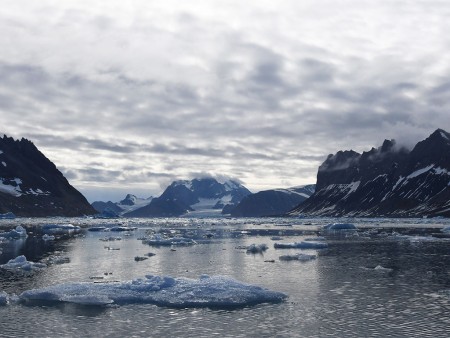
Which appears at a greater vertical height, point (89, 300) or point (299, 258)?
point (299, 258)

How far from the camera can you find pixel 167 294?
34000 mm

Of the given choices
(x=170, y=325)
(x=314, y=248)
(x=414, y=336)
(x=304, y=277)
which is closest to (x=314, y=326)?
(x=414, y=336)

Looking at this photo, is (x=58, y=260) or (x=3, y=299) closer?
(x=3, y=299)

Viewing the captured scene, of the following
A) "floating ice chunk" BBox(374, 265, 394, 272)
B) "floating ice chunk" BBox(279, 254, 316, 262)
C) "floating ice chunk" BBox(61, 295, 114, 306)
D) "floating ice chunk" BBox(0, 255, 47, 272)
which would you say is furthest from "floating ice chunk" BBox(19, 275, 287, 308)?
"floating ice chunk" BBox(279, 254, 316, 262)

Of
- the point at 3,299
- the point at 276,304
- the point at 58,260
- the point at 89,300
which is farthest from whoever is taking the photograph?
the point at 58,260

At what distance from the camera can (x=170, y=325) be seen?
2728 cm

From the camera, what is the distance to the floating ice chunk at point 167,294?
32.4m

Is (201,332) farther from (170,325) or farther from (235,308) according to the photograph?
(235,308)

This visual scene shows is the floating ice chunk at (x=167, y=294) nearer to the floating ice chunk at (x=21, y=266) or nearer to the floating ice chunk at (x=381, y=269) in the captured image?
the floating ice chunk at (x=21, y=266)

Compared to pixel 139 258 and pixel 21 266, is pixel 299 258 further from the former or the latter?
pixel 21 266

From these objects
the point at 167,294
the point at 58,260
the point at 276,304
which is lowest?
the point at 276,304

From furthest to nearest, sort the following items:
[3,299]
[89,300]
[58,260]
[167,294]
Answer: [58,260], [167,294], [3,299], [89,300]

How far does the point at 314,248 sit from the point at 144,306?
4523cm

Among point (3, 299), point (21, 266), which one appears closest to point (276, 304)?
point (3, 299)
